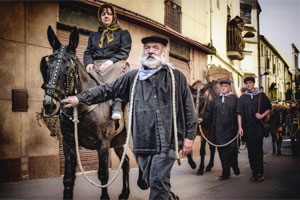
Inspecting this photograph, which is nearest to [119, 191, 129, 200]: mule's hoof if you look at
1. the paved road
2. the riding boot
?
the paved road

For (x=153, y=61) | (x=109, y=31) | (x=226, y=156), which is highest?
(x=109, y=31)

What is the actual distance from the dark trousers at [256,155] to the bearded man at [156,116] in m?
4.46

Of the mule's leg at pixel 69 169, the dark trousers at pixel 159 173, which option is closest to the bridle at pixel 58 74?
the mule's leg at pixel 69 169

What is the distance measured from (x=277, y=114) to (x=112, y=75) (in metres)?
12.7

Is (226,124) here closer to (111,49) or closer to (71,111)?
(111,49)

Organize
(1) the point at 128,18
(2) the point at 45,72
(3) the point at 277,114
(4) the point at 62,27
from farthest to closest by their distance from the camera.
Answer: (3) the point at 277,114 → (1) the point at 128,18 → (4) the point at 62,27 → (2) the point at 45,72

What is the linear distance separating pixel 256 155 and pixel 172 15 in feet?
26.4

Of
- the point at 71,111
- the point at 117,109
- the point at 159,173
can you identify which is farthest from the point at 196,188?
the point at 159,173

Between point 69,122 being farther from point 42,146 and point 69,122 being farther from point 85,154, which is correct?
point 85,154

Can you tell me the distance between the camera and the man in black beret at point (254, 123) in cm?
832

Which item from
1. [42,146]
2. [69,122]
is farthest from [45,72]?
[42,146]

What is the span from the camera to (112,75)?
5.86 meters

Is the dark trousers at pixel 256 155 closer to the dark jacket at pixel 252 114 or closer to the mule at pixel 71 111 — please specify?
the dark jacket at pixel 252 114

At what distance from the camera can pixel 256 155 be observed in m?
8.39
